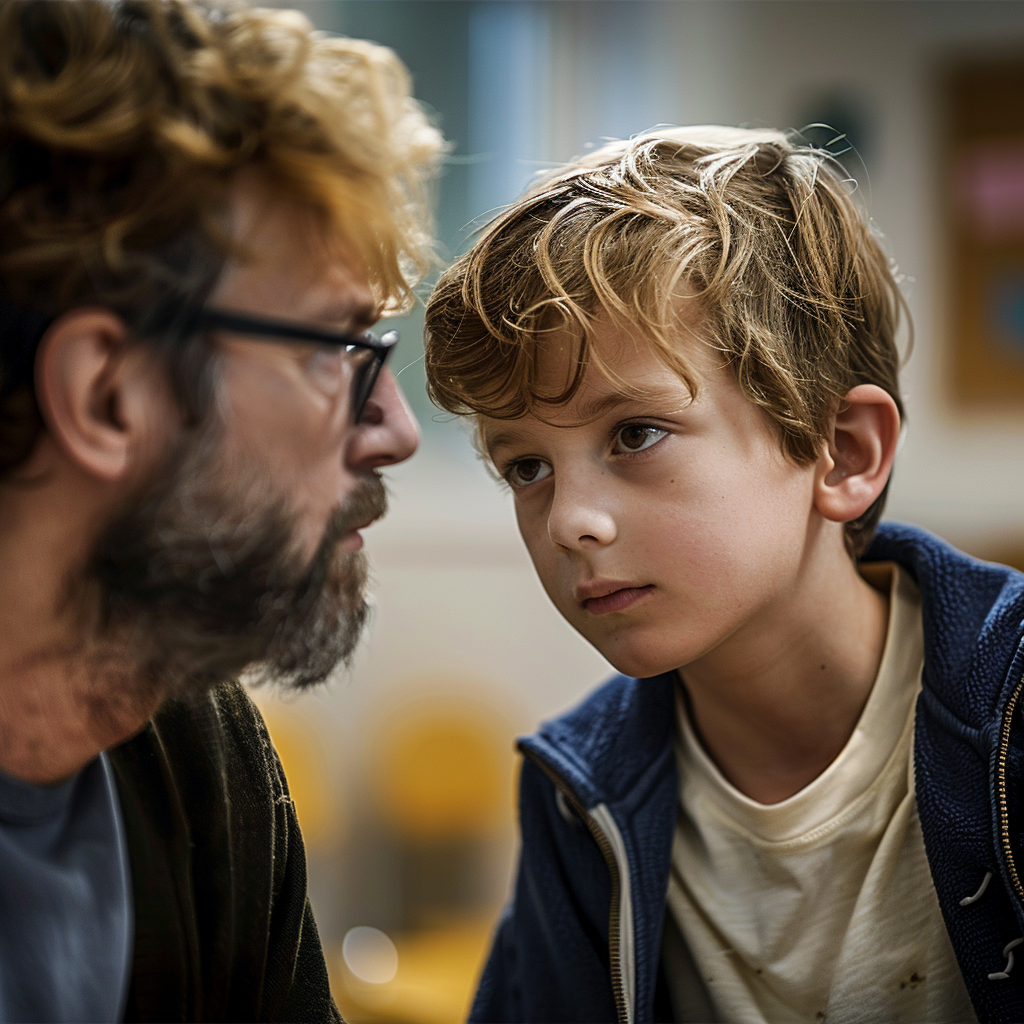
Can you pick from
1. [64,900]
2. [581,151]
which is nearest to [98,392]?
[64,900]

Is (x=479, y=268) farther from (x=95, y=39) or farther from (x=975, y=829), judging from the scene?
(x=975, y=829)

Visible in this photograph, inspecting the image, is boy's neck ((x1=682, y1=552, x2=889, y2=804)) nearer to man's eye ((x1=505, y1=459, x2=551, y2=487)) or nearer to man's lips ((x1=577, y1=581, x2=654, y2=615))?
man's lips ((x1=577, y1=581, x2=654, y2=615))

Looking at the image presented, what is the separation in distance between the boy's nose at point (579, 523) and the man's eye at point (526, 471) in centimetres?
→ 8

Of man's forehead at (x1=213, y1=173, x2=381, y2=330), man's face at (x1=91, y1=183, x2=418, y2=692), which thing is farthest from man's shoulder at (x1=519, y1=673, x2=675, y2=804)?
man's forehead at (x1=213, y1=173, x2=381, y2=330)

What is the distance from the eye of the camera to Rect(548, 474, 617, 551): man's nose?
1.22 m

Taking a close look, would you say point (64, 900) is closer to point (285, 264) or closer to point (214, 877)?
point (214, 877)

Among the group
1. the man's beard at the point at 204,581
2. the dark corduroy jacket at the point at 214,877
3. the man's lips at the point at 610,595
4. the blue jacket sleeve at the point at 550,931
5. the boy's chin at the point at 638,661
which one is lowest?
the blue jacket sleeve at the point at 550,931

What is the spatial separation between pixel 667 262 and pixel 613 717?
66 centimetres

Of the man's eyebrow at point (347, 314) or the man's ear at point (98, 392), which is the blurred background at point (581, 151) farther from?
the man's ear at point (98, 392)

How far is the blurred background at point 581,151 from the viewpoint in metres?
3.80

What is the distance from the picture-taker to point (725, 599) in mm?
1280

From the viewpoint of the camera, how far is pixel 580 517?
1226 mm

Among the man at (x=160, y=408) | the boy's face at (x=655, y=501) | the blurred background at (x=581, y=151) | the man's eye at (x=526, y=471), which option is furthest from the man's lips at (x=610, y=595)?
the blurred background at (x=581, y=151)

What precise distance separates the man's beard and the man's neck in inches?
0.8
